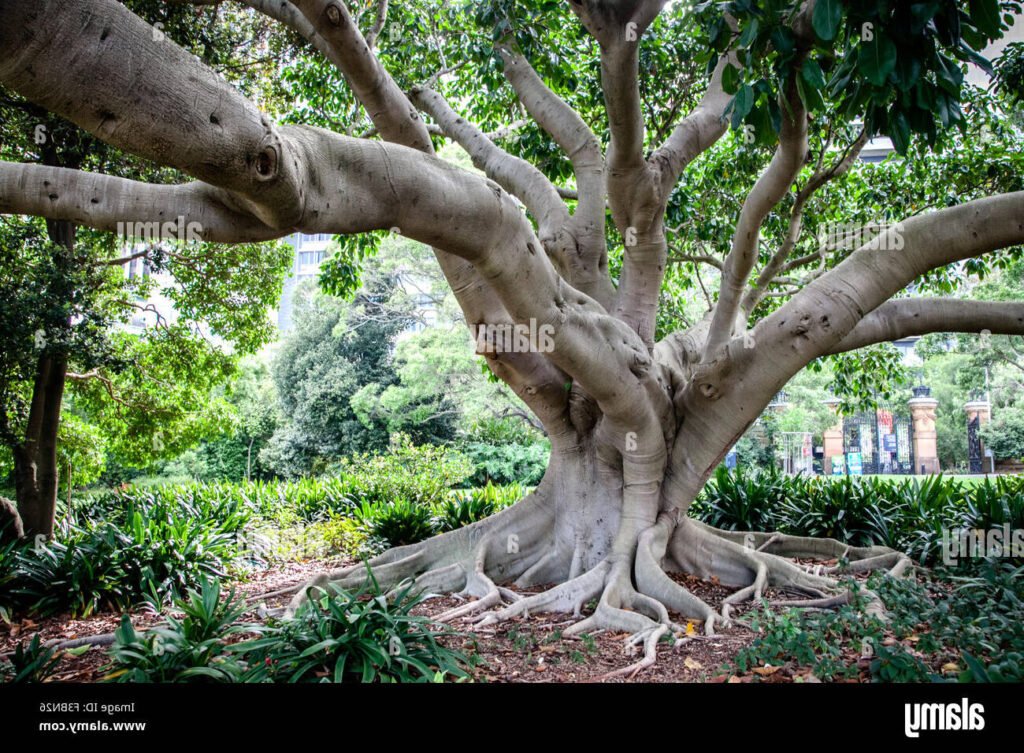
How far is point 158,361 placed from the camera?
32.3 feet

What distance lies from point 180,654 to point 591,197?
516 centimetres

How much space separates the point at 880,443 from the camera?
1110 inches

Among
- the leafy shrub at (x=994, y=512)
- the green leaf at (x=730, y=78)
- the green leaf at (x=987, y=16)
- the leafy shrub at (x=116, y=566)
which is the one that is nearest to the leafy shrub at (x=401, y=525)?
the leafy shrub at (x=116, y=566)

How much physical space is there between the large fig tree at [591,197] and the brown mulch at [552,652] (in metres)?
0.18

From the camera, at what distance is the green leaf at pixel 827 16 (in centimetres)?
290

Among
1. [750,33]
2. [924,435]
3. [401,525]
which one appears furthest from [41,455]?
[924,435]

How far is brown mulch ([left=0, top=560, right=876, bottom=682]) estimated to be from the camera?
4.26 metres

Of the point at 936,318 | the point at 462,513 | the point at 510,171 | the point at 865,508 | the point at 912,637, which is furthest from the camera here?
the point at 462,513

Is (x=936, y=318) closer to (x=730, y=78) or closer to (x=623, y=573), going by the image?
(x=623, y=573)

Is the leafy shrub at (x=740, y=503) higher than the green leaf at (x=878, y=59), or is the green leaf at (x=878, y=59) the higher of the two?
the green leaf at (x=878, y=59)

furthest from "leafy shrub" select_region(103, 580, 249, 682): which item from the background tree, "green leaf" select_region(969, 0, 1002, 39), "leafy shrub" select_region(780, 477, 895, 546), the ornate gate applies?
the ornate gate

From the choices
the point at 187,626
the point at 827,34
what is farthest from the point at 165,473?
the point at 827,34

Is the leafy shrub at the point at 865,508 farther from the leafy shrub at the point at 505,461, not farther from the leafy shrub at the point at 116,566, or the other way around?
the leafy shrub at the point at 505,461
